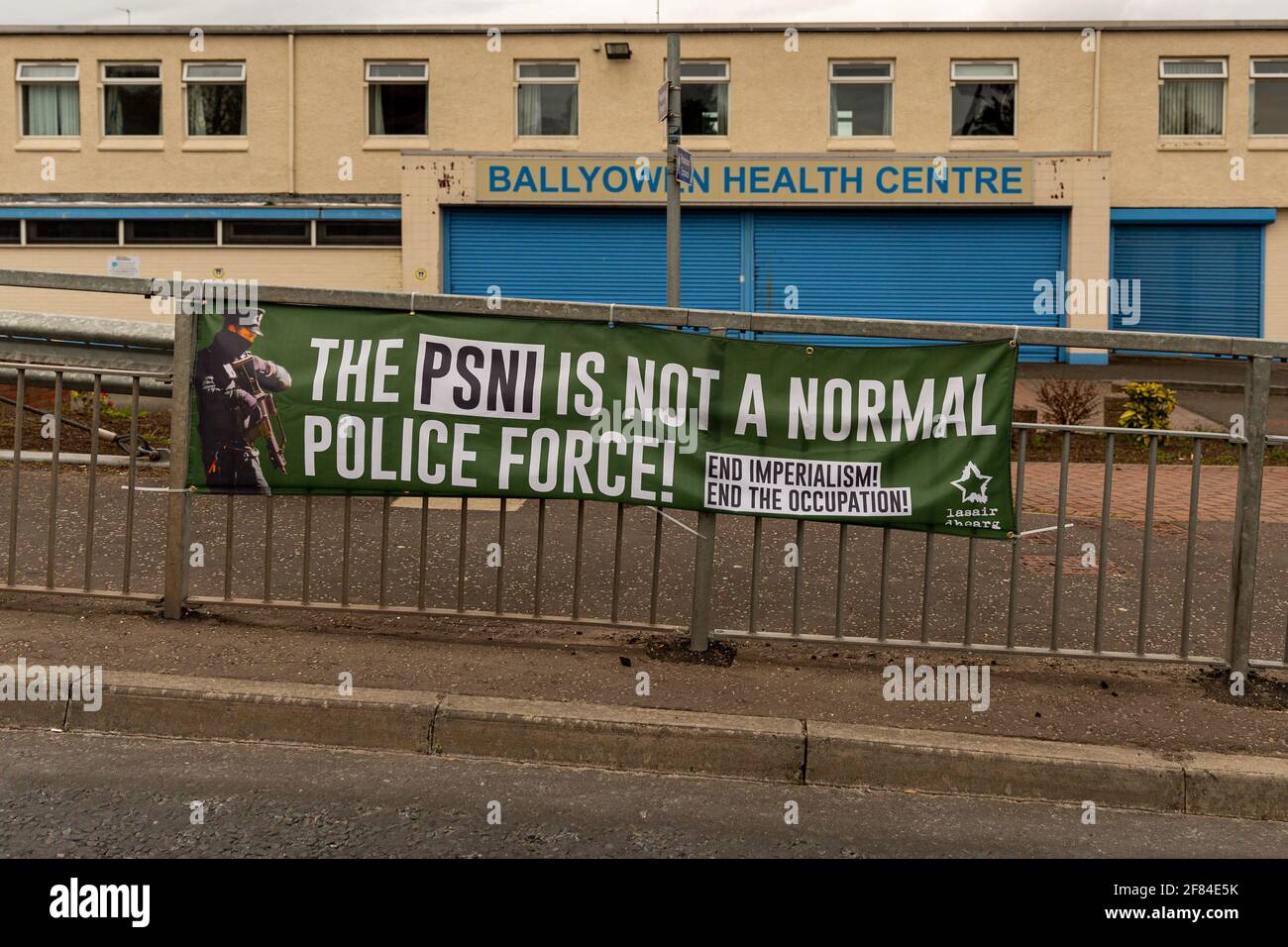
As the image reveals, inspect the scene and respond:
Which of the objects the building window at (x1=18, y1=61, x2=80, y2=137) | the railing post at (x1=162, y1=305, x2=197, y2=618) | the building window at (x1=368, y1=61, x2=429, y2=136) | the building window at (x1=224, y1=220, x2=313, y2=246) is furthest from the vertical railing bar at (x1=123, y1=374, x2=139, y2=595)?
the building window at (x1=18, y1=61, x2=80, y2=137)

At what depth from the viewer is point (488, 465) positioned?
5398 mm

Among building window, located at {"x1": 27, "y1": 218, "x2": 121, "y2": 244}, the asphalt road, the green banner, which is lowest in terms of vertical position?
the asphalt road

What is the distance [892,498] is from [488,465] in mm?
1875

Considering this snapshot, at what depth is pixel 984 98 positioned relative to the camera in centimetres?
2552

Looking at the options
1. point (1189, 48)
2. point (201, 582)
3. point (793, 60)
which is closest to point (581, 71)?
point (793, 60)

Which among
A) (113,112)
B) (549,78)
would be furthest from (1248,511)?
(113,112)

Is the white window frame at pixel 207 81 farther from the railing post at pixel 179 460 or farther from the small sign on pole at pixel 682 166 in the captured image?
the railing post at pixel 179 460

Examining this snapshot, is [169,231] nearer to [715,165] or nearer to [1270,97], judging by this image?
[715,165]

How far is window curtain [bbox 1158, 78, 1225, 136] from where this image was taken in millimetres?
25453

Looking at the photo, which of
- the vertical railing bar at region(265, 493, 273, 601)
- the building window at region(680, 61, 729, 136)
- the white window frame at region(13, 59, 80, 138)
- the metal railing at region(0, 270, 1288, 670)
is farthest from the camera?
the white window frame at region(13, 59, 80, 138)

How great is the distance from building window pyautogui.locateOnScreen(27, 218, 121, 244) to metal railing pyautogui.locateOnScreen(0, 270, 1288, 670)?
2005 centimetres

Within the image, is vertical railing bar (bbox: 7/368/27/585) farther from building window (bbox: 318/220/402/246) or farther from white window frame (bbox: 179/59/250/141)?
white window frame (bbox: 179/59/250/141)
